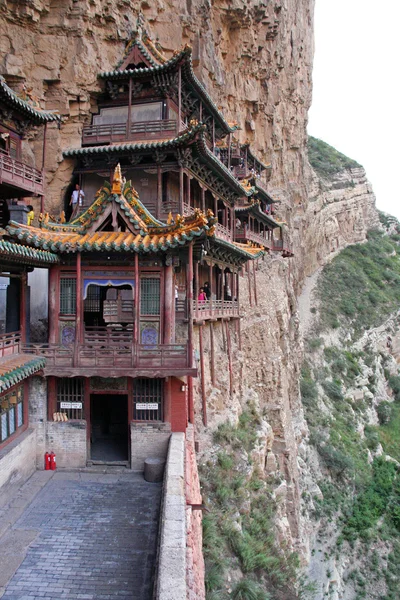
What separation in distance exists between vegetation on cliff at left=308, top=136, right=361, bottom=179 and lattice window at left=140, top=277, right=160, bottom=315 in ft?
222

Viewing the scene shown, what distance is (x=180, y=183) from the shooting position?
58.7 ft

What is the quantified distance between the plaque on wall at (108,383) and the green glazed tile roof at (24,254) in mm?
3778

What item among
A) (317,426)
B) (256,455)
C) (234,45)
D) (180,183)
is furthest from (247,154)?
(256,455)

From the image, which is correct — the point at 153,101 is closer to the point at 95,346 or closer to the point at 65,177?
the point at 65,177

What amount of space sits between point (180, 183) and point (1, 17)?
10.7m

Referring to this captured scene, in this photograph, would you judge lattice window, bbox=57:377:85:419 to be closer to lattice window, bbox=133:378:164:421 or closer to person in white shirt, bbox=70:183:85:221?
lattice window, bbox=133:378:164:421

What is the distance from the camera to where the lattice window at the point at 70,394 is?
1373cm

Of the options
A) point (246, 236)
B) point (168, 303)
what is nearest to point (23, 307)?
point (168, 303)

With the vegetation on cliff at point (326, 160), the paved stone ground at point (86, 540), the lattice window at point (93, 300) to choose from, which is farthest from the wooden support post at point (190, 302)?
the vegetation on cliff at point (326, 160)

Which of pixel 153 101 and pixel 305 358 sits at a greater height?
pixel 153 101

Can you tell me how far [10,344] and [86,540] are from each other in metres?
5.72

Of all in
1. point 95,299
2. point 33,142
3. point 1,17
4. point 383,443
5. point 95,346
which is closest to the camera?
point 95,346

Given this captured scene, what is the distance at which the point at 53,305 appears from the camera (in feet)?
46.9

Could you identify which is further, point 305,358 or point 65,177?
point 305,358
